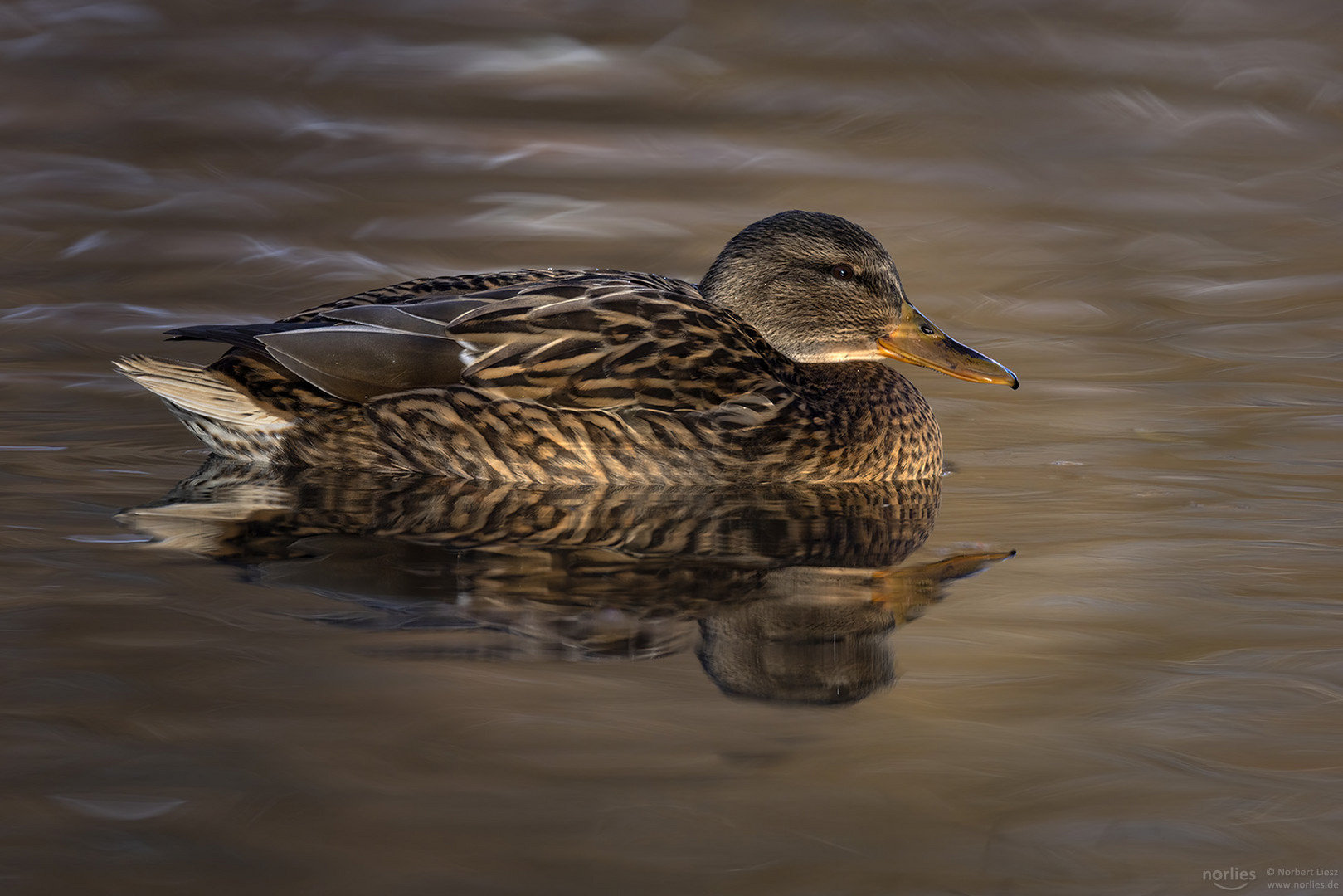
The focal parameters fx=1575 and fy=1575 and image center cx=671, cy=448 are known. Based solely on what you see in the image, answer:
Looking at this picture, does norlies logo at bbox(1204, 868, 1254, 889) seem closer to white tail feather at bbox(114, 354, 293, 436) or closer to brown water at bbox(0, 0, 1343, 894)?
brown water at bbox(0, 0, 1343, 894)

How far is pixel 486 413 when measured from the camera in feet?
18.8

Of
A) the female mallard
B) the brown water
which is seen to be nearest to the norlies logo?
the brown water

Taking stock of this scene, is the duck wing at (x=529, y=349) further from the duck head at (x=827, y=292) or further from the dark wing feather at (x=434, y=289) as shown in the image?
the duck head at (x=827, y=292)

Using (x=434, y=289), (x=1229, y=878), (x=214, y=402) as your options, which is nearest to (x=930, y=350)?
(x=434, y=289)

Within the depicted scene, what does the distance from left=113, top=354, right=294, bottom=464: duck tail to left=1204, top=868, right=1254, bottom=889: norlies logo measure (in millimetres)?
3809

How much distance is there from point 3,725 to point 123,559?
121 cm

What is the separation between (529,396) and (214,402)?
3.83ft

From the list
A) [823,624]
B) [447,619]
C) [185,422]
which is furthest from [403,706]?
[185,422]

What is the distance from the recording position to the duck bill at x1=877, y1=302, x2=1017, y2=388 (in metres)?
6.32

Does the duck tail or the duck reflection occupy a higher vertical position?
the duck tail

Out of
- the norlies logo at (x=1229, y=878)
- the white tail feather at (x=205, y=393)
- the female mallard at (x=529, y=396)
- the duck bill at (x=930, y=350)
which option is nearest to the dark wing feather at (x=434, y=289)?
the female mallard at (x=529, y=396)

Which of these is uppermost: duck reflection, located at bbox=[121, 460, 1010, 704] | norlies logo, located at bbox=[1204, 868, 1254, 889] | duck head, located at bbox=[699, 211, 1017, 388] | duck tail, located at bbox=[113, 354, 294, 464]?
duck head, located at bbox=[699, 211, 1017, 388]

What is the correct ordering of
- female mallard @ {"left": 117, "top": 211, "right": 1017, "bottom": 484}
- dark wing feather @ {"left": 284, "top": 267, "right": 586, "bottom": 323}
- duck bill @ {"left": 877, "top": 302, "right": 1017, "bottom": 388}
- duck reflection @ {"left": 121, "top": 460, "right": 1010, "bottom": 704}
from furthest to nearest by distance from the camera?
1. duck bill @ {"left": 877, "top": 302, "right": 1017, "bottom": 388}
2. dark wing feather @ {"left": 284, "top": 267, "right": 586, "bottom": 323}
3. female mallard @ {"left": 117, "top": 211, "right": 1017, "bottom": 484}
4. duck reflection @ {"left": 121, "top": 460, "right": 1010, "bottom": 704}

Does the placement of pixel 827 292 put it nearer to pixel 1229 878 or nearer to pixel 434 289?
pixel 434 289
